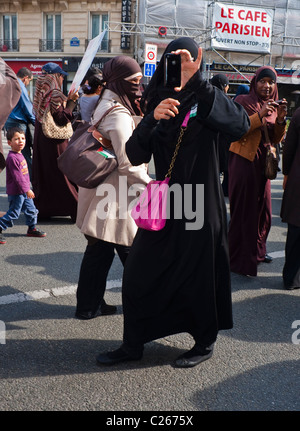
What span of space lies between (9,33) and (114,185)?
2568 cm

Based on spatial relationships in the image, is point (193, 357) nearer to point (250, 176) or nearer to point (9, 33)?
point (250, 176)

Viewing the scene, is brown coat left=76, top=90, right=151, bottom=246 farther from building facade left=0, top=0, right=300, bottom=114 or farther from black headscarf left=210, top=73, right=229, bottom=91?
building facade left=0, top=0, right=300, bottom=114

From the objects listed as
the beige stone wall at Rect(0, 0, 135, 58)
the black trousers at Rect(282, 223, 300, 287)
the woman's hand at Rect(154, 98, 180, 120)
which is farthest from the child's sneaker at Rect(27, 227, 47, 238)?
the beige stone wall at Rect(0, 0, 135, 58)

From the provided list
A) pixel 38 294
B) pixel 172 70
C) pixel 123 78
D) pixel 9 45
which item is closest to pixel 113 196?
pixel 123 78

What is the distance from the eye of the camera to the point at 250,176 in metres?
4.38

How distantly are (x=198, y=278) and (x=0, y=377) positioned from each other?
1.25 metres

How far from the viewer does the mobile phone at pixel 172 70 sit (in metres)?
2.23

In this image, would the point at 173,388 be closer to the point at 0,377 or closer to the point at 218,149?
the point at 0,377

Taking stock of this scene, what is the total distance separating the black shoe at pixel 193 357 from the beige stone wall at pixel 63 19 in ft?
76.4

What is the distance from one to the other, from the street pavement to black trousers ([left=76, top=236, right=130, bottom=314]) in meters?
0.16

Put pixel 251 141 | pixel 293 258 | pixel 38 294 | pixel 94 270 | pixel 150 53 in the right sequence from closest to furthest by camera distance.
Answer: pixel 94 270 → pixel 38 294 → pixel 293 258 → pixel 251 141 → pixel 150 53

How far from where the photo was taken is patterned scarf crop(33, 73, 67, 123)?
5.81 meters

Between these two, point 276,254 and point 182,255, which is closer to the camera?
point 182,255

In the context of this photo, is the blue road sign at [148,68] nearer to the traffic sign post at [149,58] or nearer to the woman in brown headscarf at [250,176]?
the traffic sign post at [149,58]
